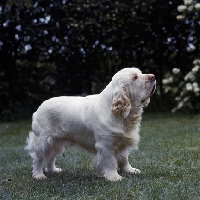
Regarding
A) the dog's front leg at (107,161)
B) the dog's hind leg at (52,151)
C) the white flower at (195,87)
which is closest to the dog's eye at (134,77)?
the dog's front leg at (107,161)

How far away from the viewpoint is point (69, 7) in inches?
503

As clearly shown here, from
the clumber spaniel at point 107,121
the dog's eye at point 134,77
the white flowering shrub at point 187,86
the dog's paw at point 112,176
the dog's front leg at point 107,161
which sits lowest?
the white flowering shrub at point 187,86

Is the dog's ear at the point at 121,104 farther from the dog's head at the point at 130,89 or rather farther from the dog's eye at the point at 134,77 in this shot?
the dog's eye at the point at 134,77

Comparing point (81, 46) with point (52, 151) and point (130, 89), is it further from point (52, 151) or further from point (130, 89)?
point (130, 89)

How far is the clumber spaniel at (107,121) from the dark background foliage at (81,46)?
8.13 metres

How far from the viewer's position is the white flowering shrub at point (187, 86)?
10281 millimetres

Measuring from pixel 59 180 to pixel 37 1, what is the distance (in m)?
9.03

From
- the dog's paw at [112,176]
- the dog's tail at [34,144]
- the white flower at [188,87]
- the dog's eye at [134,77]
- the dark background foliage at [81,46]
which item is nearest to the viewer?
the dog's paw at [112,176]

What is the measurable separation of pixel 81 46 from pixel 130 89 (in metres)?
9.22

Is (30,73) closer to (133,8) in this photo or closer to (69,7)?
(69,7)

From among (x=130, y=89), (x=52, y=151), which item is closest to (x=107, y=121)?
(x=130, y=89)

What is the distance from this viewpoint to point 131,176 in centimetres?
421

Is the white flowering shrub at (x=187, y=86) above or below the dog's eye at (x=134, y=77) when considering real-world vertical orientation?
below

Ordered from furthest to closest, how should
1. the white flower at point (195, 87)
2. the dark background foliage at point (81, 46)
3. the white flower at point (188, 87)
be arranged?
the dark background foliage at point (81, 46) < the white flower at point (188, 87) < the white flower at point (195, 87)
